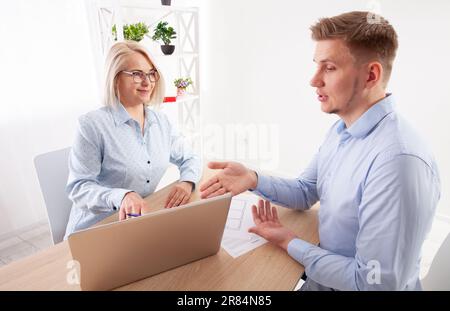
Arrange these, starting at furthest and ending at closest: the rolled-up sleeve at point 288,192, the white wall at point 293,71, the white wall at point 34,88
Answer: the white wall at point 293,71 → the white wall at point 34,88 → the rolled-up sleeve at point 288,192

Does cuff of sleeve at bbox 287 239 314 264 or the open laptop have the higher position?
the open laptop

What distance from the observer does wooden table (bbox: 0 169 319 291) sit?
0.78 metres

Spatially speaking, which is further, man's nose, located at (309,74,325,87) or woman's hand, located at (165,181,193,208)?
woman's hand, located at (165,181,193,208)

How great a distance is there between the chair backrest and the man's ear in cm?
126

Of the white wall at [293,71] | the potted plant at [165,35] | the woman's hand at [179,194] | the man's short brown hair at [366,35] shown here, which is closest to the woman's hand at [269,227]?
the woman's hand at [179,194]

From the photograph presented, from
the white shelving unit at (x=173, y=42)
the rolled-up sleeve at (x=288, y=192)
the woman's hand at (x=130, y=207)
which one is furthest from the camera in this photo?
the white shelving unit at (x=173, y=42)

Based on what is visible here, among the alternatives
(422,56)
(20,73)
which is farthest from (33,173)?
(422,56)

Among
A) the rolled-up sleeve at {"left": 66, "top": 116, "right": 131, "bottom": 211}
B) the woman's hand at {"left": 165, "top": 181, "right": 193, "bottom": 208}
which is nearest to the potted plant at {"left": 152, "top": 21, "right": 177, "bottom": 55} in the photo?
the rolled-up sleeve at {"left": 66, "top": 116, "right": 131, "bottom": 211}

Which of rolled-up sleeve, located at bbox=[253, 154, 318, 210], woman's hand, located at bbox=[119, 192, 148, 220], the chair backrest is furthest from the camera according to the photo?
the chair backrest

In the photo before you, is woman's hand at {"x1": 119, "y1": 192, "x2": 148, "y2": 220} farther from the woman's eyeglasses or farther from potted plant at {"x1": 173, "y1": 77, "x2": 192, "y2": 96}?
potted plant at {"x1": 173, "y1": 77, "x2": 192, "y2": 96}

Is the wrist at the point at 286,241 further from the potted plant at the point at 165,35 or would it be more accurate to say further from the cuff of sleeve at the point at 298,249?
the potted plant at the point at 165,35

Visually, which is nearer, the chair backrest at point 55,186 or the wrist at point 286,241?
the wrist at point 286,241

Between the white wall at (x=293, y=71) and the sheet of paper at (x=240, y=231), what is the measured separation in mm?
1772

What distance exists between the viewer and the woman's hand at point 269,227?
36.2 inches
